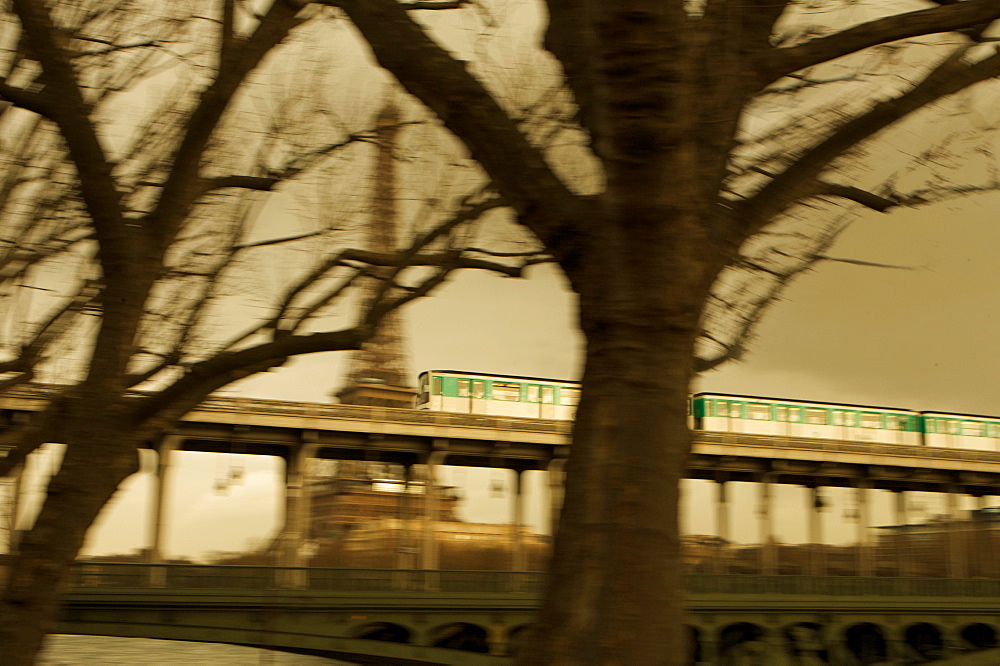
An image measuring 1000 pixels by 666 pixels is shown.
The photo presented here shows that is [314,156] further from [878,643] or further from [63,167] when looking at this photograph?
[878,643]

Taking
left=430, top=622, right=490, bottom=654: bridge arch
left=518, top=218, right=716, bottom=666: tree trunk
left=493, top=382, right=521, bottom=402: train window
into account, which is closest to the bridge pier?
left=430, top=622, right=490, bottom=654: bridge arch

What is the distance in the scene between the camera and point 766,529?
1865 inches

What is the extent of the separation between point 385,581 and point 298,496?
698cm

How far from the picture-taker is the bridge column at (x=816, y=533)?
49.9m

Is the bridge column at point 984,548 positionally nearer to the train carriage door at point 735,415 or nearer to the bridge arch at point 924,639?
the bridge arch at point 924,639

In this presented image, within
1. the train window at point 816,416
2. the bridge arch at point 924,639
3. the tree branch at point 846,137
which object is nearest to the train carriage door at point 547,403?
the train window at point 816,416

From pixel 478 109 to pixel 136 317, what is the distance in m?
4.34

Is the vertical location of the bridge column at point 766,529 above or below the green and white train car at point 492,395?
below

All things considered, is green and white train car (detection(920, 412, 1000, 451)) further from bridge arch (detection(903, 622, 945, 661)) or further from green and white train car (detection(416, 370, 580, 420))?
green and white train car (detection(416, 370, 580, 420))

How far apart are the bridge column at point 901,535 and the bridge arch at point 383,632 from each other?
33.0 metres

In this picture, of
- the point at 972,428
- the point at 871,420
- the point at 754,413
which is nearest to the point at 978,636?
the point at 871,420

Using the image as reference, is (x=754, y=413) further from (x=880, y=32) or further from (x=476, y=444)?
(x=880, y=32)

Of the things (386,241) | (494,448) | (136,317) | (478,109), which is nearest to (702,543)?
(494,448)

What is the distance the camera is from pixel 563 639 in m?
3.90
